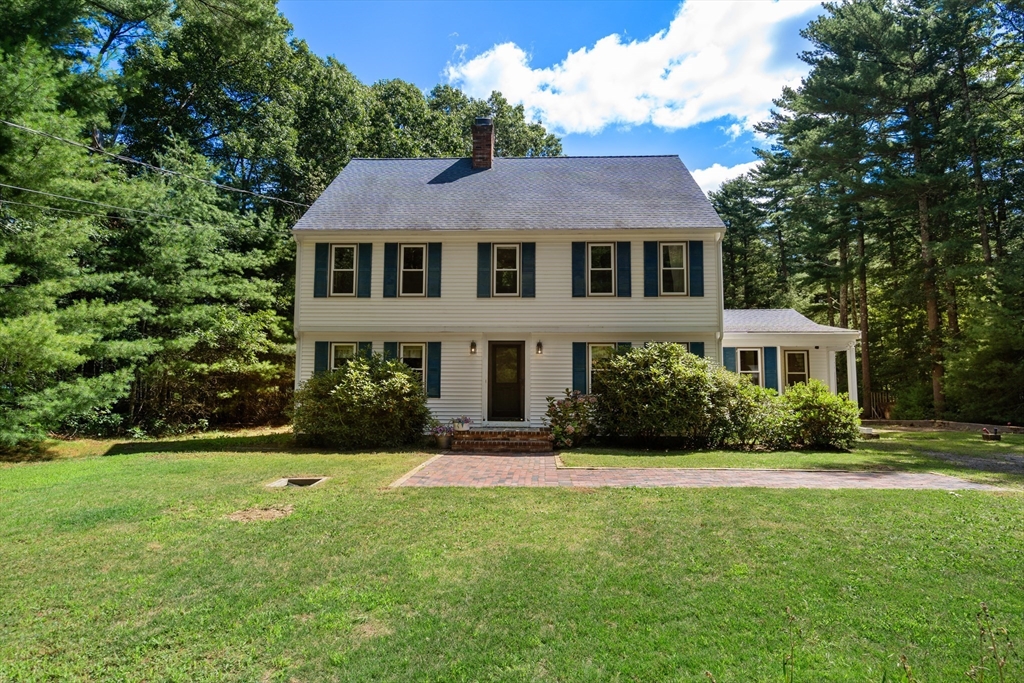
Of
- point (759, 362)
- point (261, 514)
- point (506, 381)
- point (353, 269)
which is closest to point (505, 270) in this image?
point (506, 381)

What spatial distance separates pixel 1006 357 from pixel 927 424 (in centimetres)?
321

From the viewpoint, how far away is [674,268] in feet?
43.6

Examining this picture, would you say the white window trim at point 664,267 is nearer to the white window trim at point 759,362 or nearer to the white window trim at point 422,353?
the white window trim at point 759,362

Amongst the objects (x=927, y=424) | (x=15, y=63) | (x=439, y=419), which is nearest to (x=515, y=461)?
(x=439, y=419)

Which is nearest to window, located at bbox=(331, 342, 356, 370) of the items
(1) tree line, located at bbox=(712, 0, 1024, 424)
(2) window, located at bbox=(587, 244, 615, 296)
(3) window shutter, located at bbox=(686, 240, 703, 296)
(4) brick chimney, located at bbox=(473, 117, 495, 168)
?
(2) window, located at bbox=(587, 244, 615, 296)

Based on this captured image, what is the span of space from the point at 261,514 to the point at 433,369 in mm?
7681

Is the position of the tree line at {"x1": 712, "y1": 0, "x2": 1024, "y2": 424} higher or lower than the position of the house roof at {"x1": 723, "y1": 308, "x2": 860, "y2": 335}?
higher

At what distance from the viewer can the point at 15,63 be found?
1225 centimetres

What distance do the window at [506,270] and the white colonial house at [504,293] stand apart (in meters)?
0.03

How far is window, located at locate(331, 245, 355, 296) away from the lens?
1365 centimetres

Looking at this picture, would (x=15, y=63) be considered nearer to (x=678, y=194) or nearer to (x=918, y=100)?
(x=678, y=194)

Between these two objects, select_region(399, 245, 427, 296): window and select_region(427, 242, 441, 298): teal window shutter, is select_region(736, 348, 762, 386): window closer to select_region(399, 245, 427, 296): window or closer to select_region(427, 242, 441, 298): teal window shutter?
select_region(427, 242, 441, 298): teal window shutter

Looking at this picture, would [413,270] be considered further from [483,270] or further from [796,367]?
[796,367]

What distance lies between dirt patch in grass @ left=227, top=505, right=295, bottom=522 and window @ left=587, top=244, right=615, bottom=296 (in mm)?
9348
